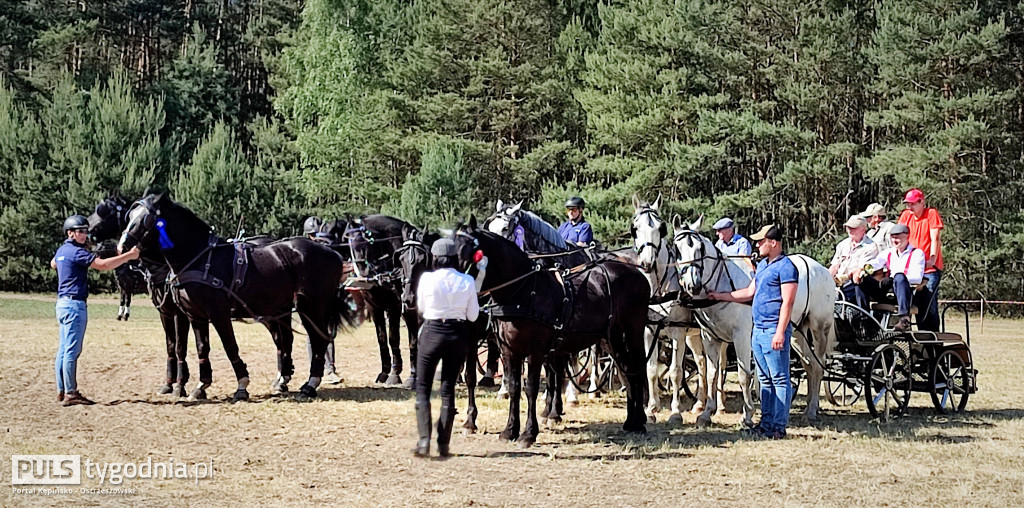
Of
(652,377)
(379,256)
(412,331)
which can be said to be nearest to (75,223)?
(379,256)

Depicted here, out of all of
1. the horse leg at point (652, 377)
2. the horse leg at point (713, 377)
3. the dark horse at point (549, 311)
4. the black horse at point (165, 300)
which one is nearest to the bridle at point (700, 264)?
the dark horse at point (549, 311)

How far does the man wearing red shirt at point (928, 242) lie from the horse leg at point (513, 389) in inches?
216

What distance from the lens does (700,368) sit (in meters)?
11.8

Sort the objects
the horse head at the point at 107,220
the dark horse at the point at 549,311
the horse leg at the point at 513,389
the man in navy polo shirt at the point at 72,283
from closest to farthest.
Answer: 1. the dark horse at the point at 549,311
2. the horse leg at the point at 513,389
3. the man in navy polo shirt at the point at 72,283
4. the horse head at the point at 107,220

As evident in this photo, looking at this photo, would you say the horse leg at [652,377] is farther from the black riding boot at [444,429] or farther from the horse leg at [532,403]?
the black riding boot at [444,429]

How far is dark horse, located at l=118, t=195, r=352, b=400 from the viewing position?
11.9 metres

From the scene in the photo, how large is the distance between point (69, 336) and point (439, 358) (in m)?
5.36

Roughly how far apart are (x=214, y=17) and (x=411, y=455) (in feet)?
166

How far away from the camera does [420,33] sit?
41594 millimetres

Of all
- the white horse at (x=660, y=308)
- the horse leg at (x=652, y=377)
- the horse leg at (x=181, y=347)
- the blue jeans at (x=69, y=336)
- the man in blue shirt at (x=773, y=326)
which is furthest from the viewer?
the horse leg at (x=181, y=347)

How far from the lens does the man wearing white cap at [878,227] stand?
1212 cm

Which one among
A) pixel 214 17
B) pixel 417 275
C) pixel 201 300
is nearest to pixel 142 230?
pixel 201 300

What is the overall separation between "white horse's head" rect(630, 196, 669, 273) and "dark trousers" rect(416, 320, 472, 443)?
2636 millimetres

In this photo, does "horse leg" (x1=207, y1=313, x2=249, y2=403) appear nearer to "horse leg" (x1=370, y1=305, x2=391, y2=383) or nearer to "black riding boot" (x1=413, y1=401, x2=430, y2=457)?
"horse leg" (x1=370, y1=305, x2=391, y2=383)
